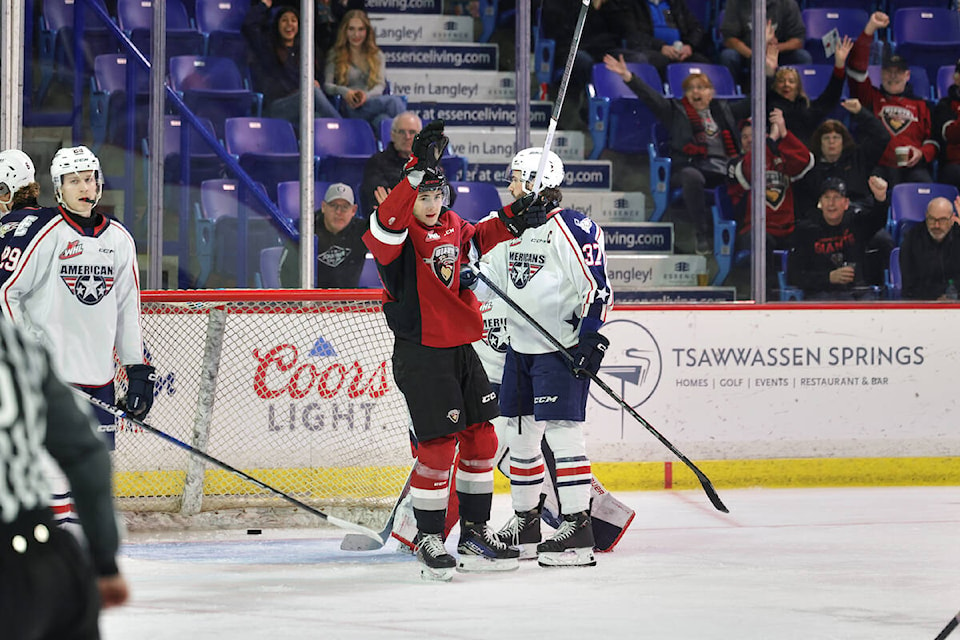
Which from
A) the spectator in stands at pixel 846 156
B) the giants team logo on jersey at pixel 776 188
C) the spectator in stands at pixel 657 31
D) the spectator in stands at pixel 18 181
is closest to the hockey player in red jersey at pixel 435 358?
the spectator in stands at pixel 18 181

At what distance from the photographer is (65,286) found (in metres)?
3.95

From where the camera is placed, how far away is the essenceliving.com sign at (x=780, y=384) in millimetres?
5875

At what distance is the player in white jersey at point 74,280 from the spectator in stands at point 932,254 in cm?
385

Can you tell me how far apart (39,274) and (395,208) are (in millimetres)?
1053

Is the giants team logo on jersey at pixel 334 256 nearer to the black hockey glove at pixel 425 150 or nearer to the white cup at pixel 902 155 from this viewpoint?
the black hockey glove at pixel 425 150

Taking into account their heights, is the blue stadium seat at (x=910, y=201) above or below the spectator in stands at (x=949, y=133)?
below

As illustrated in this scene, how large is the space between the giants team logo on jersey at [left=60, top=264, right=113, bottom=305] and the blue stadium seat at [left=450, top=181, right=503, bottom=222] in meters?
2.92

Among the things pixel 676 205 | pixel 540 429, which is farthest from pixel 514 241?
pixel 676 205

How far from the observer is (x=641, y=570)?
4.12 m

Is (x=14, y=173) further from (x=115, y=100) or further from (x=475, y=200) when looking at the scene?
(x=475, y=200)

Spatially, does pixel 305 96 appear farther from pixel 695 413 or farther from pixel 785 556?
pixel 785 556

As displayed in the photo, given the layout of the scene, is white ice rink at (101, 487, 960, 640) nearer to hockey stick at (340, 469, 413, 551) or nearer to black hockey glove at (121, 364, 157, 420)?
hockey stick at (340, 469, 413, 551)

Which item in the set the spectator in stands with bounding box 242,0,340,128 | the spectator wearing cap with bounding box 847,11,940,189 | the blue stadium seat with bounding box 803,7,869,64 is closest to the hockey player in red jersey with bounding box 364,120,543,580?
the spectator in stands with bounding box 242,0,340,128

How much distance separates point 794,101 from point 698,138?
1.68 feet
